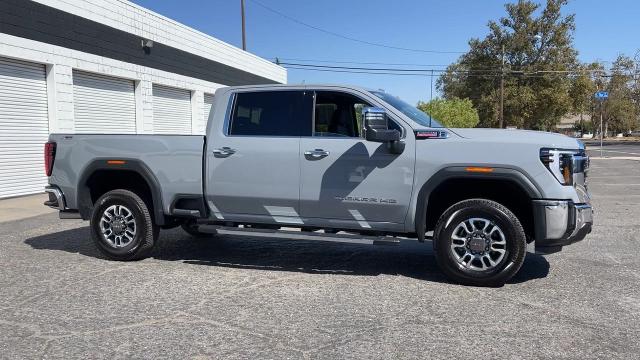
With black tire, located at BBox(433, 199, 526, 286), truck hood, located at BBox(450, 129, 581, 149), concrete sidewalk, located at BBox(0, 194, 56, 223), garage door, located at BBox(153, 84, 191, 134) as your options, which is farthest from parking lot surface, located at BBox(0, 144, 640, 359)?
garage door, located at BBox(153, 84, 191, 134)

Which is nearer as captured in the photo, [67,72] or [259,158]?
[259,158]

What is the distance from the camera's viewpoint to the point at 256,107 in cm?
620

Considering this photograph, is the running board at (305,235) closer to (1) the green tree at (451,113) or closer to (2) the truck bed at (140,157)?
(2) the truck bed at (140,157)

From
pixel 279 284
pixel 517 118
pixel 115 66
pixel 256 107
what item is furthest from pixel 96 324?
pixel 517 118

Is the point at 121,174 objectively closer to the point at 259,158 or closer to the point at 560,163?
the point at 259,158

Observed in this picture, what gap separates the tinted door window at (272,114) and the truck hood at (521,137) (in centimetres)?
162

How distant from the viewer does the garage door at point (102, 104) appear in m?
15.0

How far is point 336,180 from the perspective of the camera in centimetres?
570

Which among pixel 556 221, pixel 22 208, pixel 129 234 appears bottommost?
pixel 22 208

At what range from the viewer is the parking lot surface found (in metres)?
3.94

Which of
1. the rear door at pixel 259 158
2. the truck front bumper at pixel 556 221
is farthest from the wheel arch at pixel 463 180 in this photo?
the rear door at pixel 259 158

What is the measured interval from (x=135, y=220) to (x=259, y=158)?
175 cm

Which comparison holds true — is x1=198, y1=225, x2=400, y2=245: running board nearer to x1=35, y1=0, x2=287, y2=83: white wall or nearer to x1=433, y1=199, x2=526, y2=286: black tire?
x1=433, y1=199, x2=526, y2=286: black tire

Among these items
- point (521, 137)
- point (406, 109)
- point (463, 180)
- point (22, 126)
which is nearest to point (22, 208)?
point (22, 126)
